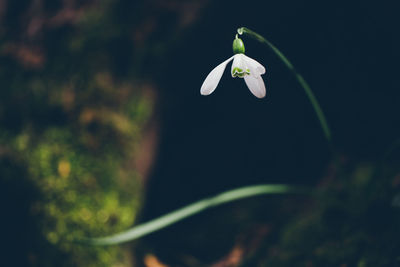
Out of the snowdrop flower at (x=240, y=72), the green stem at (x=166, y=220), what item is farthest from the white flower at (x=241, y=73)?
the green stem at (x=166, y=220)

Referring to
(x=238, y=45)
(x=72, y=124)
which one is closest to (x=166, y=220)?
(x=72, y=124)

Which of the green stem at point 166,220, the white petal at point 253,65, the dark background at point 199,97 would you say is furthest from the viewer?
the dark background at point 199,97

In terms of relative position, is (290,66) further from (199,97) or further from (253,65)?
(199,97)

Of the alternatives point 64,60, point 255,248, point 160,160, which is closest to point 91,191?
point 160,160

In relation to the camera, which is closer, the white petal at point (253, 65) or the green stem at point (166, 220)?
the white petal at point (253, 65)

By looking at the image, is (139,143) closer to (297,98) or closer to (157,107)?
(157,107)

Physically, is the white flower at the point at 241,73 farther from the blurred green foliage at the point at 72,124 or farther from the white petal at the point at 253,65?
the blurred green foliage at the point at 72,124

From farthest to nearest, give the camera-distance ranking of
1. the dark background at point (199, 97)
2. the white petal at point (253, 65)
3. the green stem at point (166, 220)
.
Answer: the dark background at point (199, 97)
the green stem at point (166, 220)
the white petal at point (253, 65)

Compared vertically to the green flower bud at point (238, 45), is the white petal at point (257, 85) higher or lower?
lower

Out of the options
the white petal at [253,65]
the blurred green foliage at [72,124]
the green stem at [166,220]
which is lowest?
the green stem at [166,220]

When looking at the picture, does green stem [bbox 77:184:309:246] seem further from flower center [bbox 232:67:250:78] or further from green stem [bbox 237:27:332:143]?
flower center [bbox 232:67:250:78]
